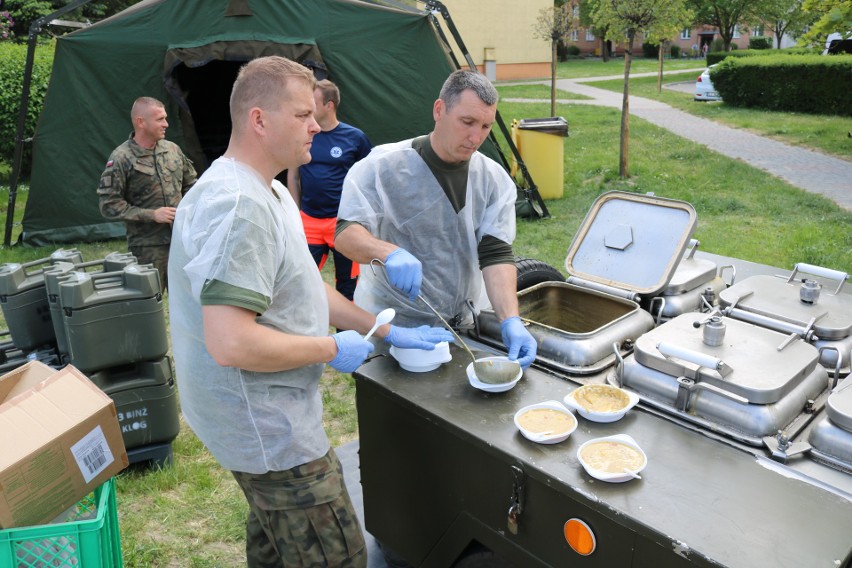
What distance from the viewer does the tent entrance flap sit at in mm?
6320

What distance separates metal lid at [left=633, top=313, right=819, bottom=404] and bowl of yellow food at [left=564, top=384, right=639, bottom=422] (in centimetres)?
14

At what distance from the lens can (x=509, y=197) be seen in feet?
8.92

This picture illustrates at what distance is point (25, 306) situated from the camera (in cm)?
317

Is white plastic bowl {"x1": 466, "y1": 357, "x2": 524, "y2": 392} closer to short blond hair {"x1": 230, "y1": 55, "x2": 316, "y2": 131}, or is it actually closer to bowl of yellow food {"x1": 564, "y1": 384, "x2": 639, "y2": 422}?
bowl of yellow food {"x1": 564, "y1": 384, "x2": 639, "y2": 422}

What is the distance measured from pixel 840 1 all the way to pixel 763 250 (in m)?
3.84

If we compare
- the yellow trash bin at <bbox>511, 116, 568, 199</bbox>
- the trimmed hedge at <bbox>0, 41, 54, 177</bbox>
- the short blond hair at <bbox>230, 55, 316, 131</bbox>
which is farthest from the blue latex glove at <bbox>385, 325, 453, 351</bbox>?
the trimmed hedge at <bbox>0, 41, 54, 177</bbox>

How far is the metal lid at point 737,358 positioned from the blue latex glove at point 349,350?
815 millimetres

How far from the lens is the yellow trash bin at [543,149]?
7.78 m

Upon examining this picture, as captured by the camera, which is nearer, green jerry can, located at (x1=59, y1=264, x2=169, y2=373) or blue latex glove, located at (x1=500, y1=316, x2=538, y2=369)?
blue latex glove, located at (x1=500, y1=316, x2=538, y2=369)

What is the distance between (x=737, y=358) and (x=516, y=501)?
739 millimetres

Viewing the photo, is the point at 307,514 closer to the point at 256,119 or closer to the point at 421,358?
the point at 421,358

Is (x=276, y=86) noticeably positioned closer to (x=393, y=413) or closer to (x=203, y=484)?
(x=393, y=413)

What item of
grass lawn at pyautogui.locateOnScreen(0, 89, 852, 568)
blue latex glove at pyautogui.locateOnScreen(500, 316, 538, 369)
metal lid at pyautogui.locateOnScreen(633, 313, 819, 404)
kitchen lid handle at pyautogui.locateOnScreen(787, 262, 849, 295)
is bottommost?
grass lawn at pyautogui.locateOnScreen(0, 89, 852, 568)

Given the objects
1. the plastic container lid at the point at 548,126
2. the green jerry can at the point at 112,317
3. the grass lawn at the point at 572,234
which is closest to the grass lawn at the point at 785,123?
the grass lawn at the point at 572,234
